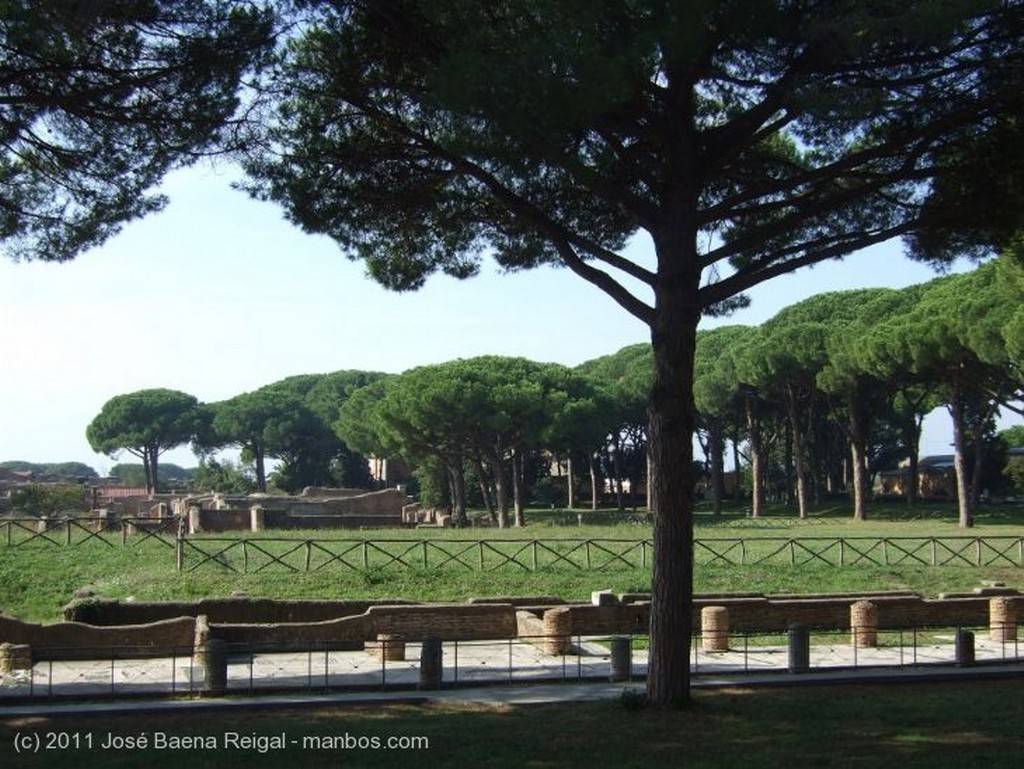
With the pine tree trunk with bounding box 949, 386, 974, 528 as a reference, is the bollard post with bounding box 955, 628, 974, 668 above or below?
below

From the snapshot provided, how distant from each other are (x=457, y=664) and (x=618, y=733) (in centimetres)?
467

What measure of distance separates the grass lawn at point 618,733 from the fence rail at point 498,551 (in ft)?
36.3

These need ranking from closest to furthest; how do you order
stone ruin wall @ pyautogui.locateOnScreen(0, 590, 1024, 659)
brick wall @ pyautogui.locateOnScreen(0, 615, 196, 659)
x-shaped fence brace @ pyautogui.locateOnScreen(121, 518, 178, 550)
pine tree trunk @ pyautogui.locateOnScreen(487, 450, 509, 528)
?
1. brick wall @ pyautogui.locateOnScreen(0, 615, 196, 659)
2. stone ruin wall @ pyautogui.locateOnScreen(0, 590, 1024, 659)
3. x-shaped fence brace @ pyautogui.locateOnScreen(121, 518, 178, 550)
4. pine tree trunk @ pyautogui.locateOnScreen(487, 450, 509, 528)

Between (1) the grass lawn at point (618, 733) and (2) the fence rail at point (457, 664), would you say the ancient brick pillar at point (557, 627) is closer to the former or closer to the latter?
(2) the fence rail at point (457, 664)

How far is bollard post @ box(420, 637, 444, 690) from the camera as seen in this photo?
38.9 feet

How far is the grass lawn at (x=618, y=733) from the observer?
7.91 m

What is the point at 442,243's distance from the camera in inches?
489

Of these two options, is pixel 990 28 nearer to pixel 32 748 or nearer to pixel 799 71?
pixel 799 71

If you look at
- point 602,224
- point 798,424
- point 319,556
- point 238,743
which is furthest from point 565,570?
point 798,424

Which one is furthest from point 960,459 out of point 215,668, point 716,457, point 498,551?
point 215,668

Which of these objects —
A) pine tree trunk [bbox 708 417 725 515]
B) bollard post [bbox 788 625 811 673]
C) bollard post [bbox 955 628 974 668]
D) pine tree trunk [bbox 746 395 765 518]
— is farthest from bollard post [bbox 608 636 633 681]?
pine tree trunk [bbox 708 417 725 515]

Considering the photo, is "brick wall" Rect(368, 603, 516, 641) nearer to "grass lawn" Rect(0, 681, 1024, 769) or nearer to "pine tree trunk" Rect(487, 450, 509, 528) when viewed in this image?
"grass lawn" Rect(0, 681, 1024, 769)

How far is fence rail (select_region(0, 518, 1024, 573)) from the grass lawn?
11.1m

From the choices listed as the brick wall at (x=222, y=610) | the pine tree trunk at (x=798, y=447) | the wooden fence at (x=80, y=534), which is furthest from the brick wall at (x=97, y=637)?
the pine tree trunk at (x=798, y=447)
